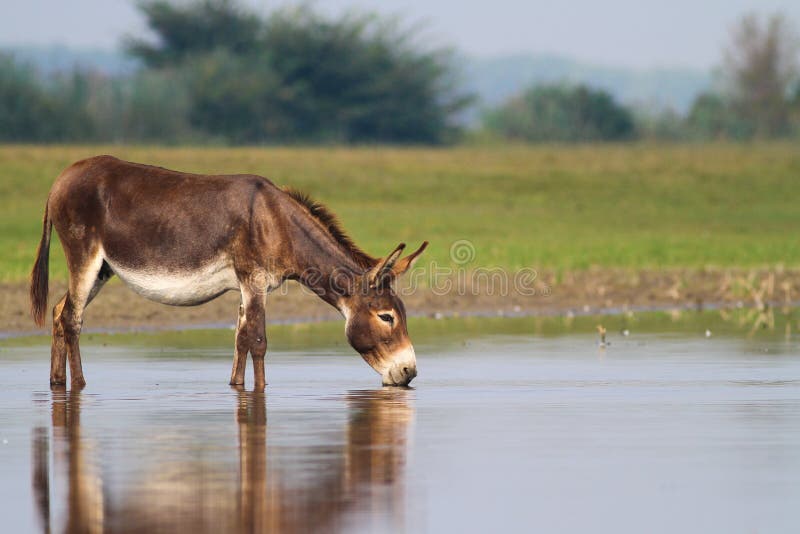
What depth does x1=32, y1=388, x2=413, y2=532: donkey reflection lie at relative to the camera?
27.9 ft

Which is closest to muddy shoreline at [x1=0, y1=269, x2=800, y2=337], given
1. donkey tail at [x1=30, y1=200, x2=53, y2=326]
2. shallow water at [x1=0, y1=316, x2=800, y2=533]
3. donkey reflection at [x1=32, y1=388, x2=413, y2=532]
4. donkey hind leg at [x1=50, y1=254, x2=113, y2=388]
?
donkey tail at [x1=30, y1=200, x2=53, y2=326]

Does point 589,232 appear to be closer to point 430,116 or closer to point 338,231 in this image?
point 338,231

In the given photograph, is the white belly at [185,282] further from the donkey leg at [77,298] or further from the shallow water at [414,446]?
the shallow water at [414,446]

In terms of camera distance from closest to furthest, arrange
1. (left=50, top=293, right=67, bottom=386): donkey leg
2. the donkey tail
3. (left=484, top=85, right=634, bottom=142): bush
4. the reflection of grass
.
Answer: (left=50, top=293, right=67, bottom=386): donkey leg, the donkey tail, the reflection of grass, (left=484, top=85, right=634, bottom=142): bush

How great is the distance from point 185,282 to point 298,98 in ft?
162

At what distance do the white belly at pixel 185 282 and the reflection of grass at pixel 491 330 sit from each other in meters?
3.25

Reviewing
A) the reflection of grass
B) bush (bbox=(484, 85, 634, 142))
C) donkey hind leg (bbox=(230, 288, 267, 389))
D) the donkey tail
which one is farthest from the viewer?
bush (bbox=(484, 85, 634, 142))

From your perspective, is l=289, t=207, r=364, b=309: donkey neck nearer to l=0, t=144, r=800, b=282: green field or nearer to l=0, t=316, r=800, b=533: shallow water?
l=0, t=316, r=800, b=533: shallow water

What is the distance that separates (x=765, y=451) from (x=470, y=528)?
292cm

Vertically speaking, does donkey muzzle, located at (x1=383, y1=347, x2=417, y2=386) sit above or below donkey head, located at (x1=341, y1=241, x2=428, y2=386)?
below

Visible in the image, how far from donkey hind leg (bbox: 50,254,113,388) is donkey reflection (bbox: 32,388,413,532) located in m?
3.17

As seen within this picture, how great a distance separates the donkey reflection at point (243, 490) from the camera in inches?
335

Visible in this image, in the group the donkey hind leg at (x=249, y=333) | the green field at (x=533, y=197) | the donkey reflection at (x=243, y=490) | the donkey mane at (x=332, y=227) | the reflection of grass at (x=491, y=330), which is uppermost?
the green field at (x=533, y=197)

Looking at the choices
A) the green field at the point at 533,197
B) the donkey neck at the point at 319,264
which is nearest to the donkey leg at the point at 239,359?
the donkey neck at the point at 319,264
